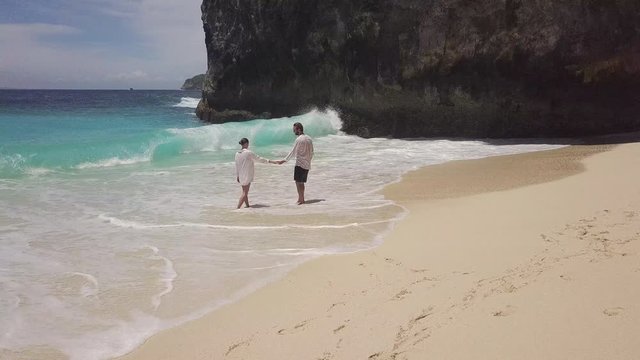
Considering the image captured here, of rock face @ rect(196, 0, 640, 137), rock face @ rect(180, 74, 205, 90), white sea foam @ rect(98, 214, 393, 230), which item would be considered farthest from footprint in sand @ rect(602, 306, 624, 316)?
rock face @ rect(180, 74, 205, 90)

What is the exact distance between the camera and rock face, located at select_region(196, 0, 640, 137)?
16.7 meters

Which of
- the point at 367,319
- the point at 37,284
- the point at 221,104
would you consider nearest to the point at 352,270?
the point at 367,319

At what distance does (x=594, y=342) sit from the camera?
297cm

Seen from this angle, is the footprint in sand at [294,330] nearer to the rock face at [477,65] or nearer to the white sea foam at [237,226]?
the white sea foam at [237,226]

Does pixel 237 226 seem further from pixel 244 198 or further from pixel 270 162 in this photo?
pixel 270 162

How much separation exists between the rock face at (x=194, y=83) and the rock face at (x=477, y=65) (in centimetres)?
14959

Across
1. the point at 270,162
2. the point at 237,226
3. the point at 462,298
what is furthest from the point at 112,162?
the point at 462,298

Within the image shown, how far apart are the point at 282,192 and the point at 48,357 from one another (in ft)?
21.4

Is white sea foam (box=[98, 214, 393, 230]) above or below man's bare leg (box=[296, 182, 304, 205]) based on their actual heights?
below

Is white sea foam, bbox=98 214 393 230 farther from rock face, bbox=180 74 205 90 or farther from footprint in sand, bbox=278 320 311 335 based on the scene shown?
rock face, bbox=180 74 205 90

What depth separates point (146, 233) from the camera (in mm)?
7109

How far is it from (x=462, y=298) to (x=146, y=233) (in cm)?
458

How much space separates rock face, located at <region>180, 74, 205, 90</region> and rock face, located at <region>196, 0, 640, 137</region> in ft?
491

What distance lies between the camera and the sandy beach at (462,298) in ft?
10.4
